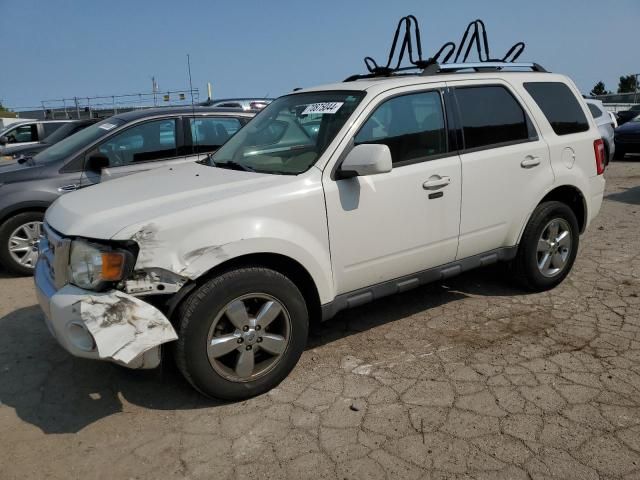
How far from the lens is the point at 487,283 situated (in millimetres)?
4977

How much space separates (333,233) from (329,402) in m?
1.00

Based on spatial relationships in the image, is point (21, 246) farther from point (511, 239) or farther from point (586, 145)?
point (586, 145)

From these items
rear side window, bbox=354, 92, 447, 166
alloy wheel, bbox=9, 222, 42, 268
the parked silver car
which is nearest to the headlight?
rear side window, bbox=354, 92, 447, 166

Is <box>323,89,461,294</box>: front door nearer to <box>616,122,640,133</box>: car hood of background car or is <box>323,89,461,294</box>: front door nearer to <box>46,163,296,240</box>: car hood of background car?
<box>46,163,296,240</box>: car hood of background car

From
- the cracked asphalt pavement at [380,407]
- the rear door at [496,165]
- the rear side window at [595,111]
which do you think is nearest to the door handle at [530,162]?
the rear door at [496,165]

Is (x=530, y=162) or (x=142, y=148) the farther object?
(x=142, y=148)

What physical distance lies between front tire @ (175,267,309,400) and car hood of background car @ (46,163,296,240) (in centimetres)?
48

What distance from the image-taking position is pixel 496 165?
4.03 meters

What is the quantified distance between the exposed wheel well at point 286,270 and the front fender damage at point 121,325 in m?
0.34

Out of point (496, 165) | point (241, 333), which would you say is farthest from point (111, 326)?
point (496, 165)

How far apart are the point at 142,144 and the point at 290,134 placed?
9.16 feet

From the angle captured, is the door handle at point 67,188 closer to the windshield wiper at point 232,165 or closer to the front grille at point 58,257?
the windshield wiper at point 232,165

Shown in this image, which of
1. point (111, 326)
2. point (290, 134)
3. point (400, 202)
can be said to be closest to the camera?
point (111, 326)

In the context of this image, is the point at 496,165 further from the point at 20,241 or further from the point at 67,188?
the point at 20,241
